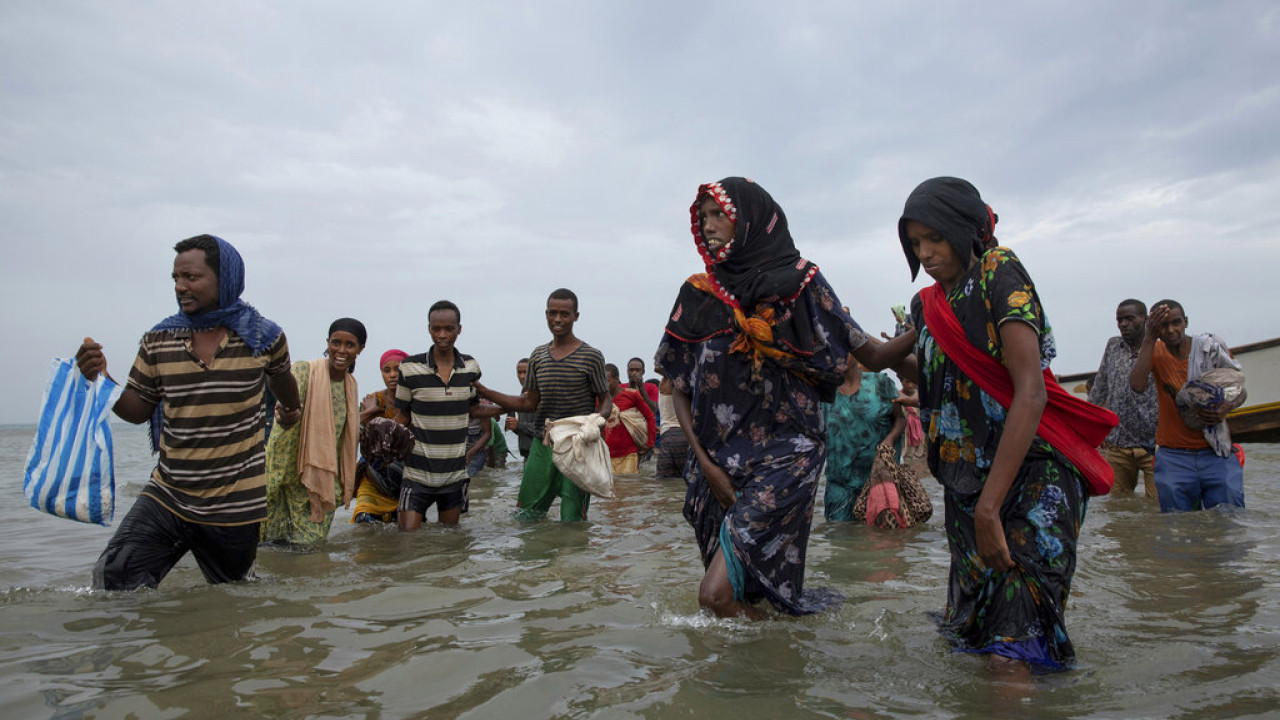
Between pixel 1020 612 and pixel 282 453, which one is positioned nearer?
pixel 1020 612

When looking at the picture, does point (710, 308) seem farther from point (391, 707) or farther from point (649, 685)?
point (391, 707)

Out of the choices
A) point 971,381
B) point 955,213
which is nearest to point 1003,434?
point 971,381

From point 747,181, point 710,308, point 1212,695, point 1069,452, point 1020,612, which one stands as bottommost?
point 1212,695

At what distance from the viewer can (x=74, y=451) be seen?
14.4 ft

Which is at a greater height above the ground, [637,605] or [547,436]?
[547,436]

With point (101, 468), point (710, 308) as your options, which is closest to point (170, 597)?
point (101, 468)

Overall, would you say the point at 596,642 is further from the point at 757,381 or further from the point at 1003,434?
the point at 1003,434

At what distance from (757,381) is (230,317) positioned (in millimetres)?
2585

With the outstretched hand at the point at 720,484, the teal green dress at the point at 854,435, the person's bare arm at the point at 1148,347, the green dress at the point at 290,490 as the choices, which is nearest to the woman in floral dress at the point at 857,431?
the teal green dress at the point at 854,435

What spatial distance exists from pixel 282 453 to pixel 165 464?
7.40 ft

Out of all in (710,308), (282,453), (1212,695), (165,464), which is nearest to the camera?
(1212,695)

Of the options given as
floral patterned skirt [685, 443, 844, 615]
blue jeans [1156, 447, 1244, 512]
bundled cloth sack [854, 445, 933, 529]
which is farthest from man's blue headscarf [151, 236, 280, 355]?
blue jeans [1156, 447, 1244, 512]

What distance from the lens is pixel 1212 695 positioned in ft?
9.61

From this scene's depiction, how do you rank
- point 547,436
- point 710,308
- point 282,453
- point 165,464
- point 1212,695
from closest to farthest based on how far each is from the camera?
1. point 1212,695
2. point 710,308
3. point 165,464
4. point 282,453
5. point 547,436
